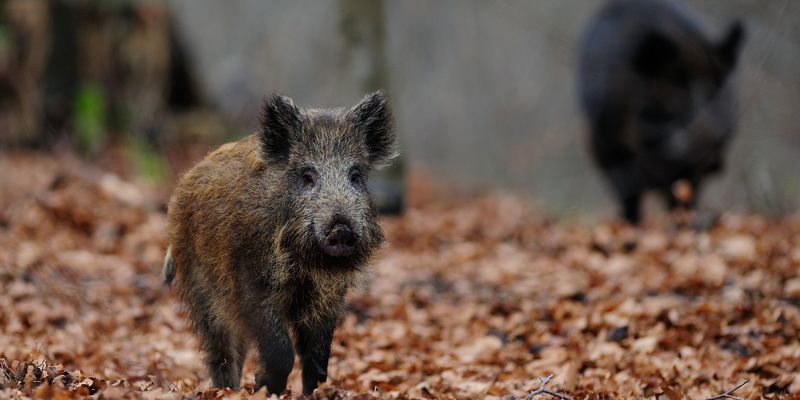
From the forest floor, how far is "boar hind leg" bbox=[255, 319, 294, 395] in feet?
0.84

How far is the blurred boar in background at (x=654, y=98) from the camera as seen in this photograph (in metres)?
9.70

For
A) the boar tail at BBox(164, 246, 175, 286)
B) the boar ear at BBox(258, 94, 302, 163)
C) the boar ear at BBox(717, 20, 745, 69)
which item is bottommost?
the boar tail at BBox(164, 246, 175, 286)

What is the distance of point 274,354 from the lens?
13.8 feet

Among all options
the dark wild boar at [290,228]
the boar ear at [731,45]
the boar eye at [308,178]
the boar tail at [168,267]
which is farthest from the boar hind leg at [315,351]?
the boar ear at [731,45]

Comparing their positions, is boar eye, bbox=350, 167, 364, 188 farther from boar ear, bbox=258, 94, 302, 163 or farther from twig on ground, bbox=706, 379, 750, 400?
twig on ground, bbox=706, 379, 750, 400

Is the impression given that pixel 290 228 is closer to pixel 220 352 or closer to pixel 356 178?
pixel 356 178

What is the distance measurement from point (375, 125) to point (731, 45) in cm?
595

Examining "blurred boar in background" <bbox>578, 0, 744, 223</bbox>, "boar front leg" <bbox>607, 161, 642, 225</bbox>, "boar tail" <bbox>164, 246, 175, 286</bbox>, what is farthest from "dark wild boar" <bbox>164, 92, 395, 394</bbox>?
"boar front leg" <bbox>607, 161, 642, 225</bbox>

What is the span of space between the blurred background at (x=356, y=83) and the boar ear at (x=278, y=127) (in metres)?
3.93

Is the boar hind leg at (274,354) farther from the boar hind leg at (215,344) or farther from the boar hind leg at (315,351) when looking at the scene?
the boar hind leg at (215,344)

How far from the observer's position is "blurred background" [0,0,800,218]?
10555 mm

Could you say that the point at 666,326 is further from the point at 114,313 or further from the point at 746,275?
the point at 114,313

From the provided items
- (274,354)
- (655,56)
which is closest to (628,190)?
(655,56)

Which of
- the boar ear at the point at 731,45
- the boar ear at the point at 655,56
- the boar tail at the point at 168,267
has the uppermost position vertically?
the boar ear at the point at 655,56
